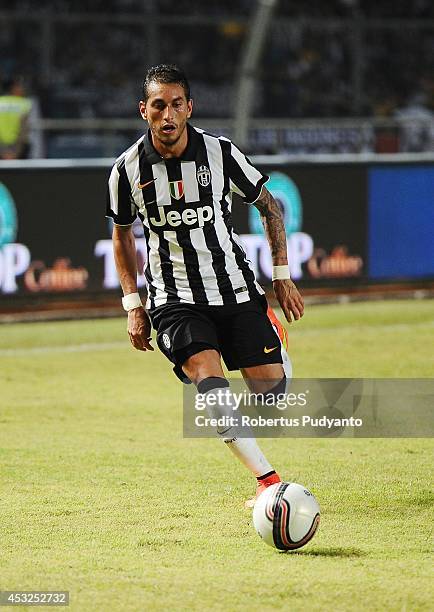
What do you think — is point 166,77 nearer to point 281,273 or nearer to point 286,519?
point 281,273

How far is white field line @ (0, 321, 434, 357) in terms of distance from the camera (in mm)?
11180

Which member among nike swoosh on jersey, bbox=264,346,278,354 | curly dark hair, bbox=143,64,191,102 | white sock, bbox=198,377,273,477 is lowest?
white sock, bbox=198,377,273,477

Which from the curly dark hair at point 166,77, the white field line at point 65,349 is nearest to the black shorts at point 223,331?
the curly dark hair at point 166,77

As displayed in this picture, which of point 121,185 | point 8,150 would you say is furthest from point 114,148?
point 121,185

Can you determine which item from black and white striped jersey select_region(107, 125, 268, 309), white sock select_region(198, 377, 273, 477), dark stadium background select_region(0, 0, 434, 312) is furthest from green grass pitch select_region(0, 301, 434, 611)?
dark stadium background select_region(0, 0, 434, 312)

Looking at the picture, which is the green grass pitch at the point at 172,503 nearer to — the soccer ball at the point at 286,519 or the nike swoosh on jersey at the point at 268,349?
the soccer ball at the point at 286,519

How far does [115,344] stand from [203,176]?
5780 mm

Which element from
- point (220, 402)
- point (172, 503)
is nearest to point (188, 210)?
point (220, 402)

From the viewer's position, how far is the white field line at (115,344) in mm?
11180

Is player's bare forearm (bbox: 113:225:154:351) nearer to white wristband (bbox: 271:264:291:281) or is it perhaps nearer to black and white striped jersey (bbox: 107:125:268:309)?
black and white striped jersey (bbox: 107:125:268:309)

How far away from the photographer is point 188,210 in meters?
5.89

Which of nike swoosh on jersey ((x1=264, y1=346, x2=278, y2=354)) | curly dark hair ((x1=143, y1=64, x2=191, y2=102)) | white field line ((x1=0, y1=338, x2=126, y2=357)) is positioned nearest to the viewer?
curly dark hair ((x1=143, y1=64, x2=191, y2=102))

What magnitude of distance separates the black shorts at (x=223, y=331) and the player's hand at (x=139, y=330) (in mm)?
59

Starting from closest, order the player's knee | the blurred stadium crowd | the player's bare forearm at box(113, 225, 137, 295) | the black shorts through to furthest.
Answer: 1. the player's knee
2. the black shorts
3. the player's bare forearm at box(113, 225, 137, 295)
4. the blurred stadium crowd
